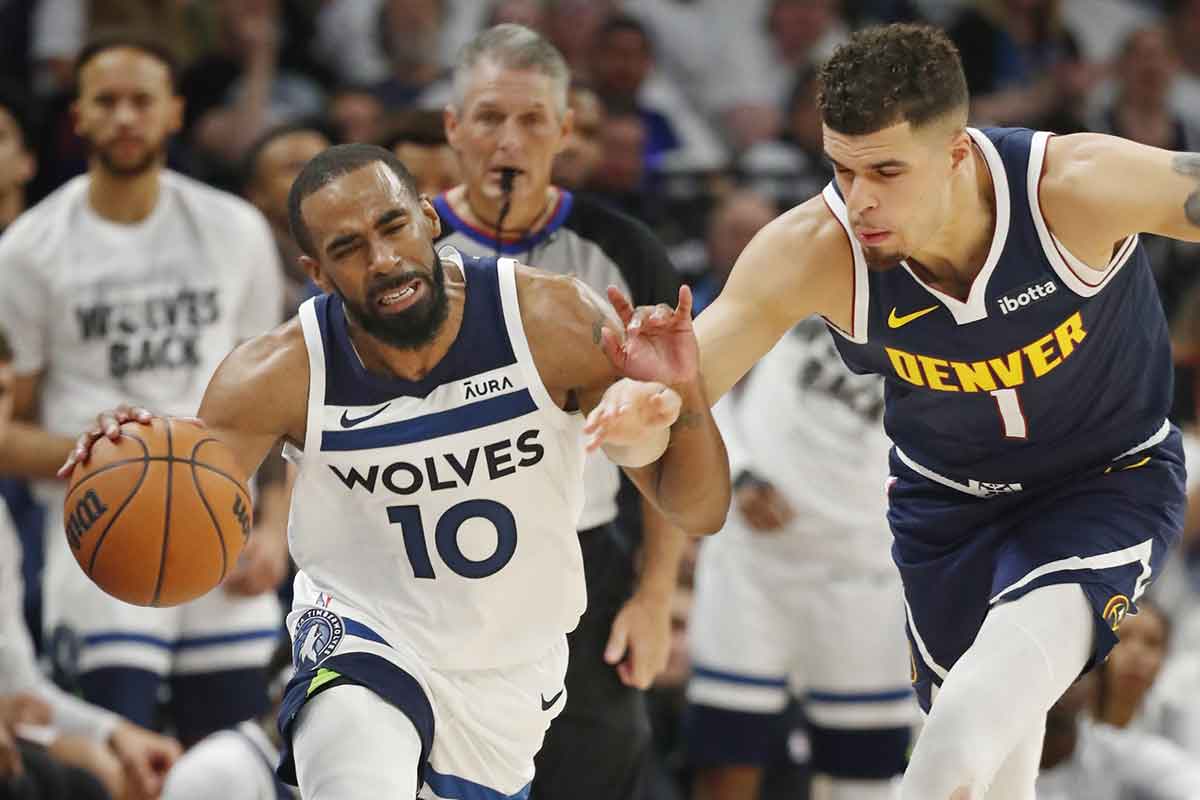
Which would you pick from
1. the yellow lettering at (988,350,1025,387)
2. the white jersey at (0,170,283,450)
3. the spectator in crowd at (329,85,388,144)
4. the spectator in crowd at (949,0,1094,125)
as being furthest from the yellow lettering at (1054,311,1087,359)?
the spectator in crowd at (949,0,1094,125)

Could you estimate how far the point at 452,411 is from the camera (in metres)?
4.35

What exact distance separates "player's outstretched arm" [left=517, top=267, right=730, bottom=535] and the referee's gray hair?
1.27m

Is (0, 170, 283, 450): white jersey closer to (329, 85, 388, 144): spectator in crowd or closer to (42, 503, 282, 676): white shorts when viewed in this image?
(42, 503, 282, 676): white shorts

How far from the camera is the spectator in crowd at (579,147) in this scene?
696cm

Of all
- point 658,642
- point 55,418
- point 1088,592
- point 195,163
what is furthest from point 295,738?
point 195,163

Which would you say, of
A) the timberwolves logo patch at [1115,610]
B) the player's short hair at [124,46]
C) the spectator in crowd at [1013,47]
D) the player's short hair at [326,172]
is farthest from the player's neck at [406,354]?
the spectator in crowd at [1013,47]

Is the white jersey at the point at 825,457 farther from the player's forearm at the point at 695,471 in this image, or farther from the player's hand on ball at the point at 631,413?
the player's hand on ball at the point at 631,413

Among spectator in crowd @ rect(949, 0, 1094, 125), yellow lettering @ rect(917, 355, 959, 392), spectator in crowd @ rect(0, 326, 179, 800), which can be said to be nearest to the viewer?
yellow lettering @ rect(917, 355, 959, 392)

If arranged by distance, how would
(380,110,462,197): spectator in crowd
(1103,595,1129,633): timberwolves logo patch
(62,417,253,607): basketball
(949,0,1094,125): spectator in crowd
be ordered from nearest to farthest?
1. (62,417,253,607): basketball
2. (1103,595,1129,633): timberwolves logo patch
3. (380,110,462,197): spectator in crowd
4. (949,0,1094,125): spectator in crowd

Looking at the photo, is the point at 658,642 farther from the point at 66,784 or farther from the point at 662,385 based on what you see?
the point at 66,784

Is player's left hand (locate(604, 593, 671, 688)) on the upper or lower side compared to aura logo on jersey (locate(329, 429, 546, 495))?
lower

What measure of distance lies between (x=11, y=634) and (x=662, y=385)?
10.1 feet

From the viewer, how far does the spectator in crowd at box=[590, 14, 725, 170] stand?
31.3ft

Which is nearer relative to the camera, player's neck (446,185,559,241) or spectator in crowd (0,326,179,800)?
player's neck (446,185,559,241)
